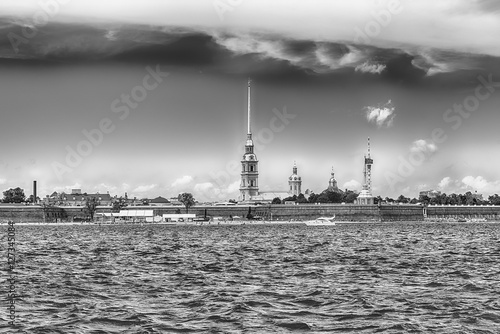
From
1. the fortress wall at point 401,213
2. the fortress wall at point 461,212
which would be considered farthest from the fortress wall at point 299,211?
the fortress wall at point 461,212

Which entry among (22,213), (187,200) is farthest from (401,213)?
(22,213)

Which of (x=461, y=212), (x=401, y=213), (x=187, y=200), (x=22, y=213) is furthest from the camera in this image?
(x=461, y=212)

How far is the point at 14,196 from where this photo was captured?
197 meters

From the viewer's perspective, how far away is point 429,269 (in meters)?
30.7

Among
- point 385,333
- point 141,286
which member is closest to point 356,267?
point 141,286

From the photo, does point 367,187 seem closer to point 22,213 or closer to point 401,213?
point 401,213

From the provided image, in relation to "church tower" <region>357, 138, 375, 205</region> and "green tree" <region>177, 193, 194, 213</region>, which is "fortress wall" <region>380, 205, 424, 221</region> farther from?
"green tree" <region>177, 193, 194, 213</region>

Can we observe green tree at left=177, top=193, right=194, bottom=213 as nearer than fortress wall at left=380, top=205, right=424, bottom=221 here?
Yes

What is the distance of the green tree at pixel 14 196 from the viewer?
19512cm

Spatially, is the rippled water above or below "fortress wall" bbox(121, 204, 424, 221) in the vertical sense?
below

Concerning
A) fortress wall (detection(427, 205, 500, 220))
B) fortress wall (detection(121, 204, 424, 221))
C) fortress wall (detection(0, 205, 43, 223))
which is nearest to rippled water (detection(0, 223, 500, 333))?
fortress wall (detection(0, 205, 43, 223))

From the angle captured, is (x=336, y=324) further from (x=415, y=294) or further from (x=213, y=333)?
(x=415, y=294)

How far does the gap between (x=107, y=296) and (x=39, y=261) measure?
1430 cm

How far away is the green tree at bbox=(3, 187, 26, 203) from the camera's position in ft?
640
